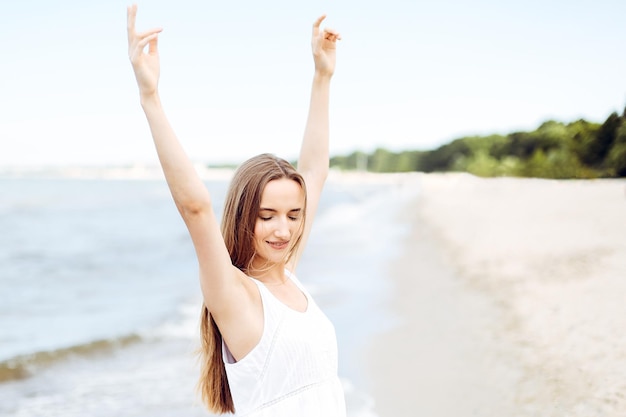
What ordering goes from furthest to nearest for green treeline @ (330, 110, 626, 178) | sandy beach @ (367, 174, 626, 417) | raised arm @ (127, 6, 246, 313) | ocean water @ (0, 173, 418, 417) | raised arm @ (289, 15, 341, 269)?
1. green treeline @ (330, 110, 626, 178)
2. ocean water @ (0, 173, 418, 417)
3. sandy beach @ (367, 174, 626, 417)
4. raised arm @ (289, 15, 341, 269)
5. raised arm @ (127, 6, 246, 313)

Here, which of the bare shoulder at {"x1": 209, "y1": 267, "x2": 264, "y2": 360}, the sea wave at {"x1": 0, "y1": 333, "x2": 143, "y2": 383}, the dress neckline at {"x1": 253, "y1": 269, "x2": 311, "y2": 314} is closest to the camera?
the bare shoulder at {"x1": 209, "y1": 267, "x2": 264, "y2": 360}

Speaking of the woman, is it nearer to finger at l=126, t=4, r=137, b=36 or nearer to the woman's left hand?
finger at l=126, t=4, r=137, b=36

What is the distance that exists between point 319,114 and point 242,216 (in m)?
0.78

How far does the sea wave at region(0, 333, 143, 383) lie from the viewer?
6773 millimetres

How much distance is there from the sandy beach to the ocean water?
39 centimetres

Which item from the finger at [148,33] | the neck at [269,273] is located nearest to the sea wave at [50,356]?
the neck at [269,273]

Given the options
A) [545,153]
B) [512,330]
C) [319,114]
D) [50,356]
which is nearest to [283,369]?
[319,114]

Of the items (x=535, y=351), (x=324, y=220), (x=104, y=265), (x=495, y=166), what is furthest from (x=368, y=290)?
(x=495, y=166)

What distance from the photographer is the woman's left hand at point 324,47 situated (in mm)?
2525

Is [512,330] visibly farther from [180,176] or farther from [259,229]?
[180,176]

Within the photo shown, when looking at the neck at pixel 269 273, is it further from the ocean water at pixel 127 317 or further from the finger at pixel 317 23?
the ocean water at pixel 127 317

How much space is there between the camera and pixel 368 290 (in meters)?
9.77

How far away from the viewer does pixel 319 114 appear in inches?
100

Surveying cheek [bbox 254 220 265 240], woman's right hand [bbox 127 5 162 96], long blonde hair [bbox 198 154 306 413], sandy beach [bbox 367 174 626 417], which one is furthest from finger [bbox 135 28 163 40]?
sandy beach [bbox 367 174 626 417]
